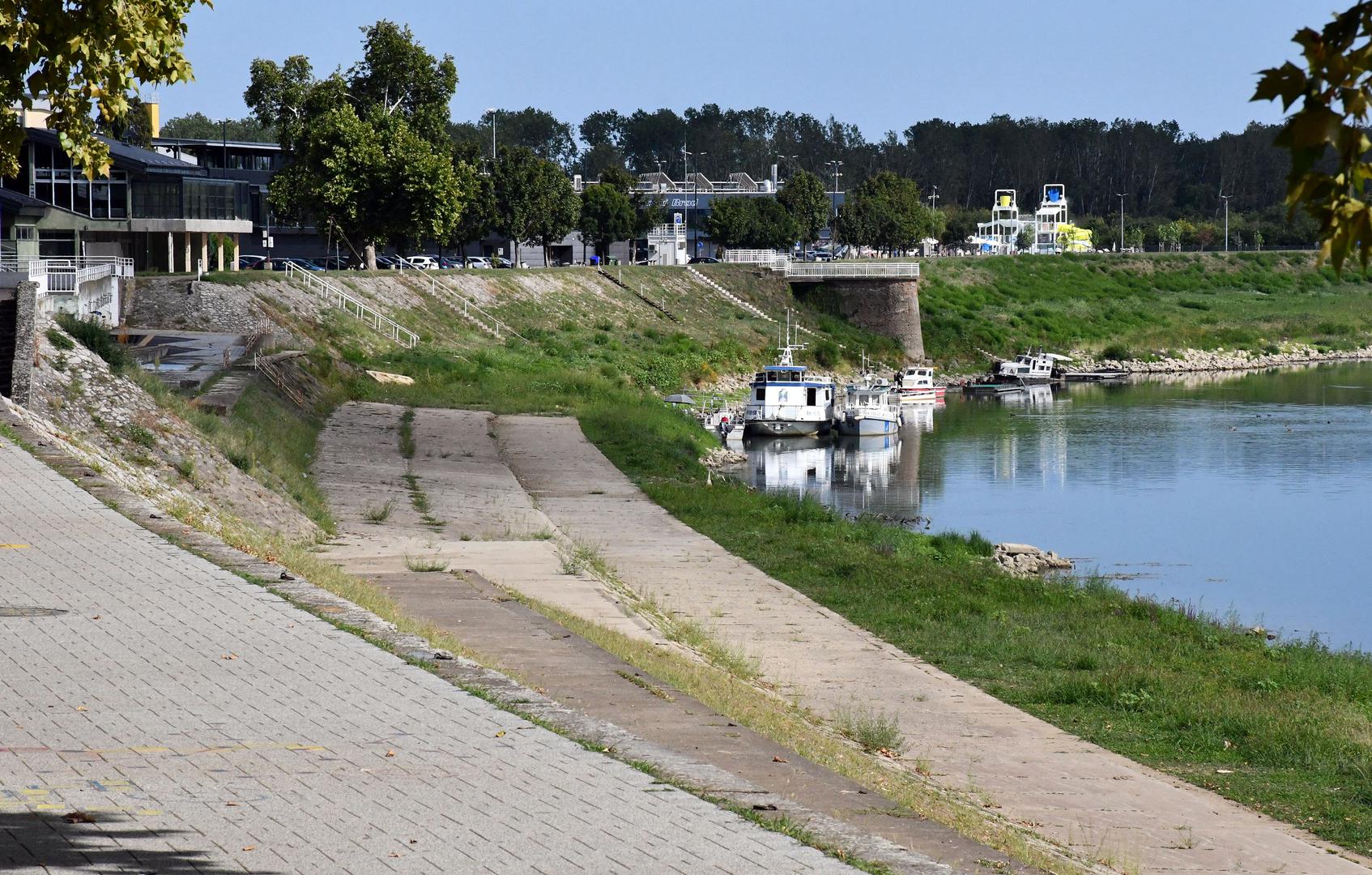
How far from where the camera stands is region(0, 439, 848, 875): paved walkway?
808cm

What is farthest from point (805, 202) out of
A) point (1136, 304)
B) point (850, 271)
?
point (850, 271)

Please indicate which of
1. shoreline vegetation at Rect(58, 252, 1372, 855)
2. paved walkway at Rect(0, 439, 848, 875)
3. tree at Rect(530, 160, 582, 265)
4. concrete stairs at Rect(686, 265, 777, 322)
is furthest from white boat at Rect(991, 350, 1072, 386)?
paved walkway at Rect(0, 439, 848, 875)

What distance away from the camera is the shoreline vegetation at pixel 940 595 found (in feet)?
52.6

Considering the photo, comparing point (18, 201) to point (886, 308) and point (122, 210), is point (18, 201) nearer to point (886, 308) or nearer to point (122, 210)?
point (122, 210)

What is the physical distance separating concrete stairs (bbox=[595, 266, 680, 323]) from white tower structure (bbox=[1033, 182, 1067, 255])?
5744 centimetres

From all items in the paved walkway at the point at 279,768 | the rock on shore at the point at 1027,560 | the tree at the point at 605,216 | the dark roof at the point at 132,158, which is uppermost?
the tree at the point at 605,216

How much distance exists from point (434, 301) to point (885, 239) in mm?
63004

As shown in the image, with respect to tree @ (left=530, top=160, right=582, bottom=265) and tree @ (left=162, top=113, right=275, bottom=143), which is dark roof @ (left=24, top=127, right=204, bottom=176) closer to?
tree @ (left=530, top=160, right=582, bottom=265)

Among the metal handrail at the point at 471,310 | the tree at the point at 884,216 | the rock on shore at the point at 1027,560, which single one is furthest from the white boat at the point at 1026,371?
the rock on shore at the point at 1027,560

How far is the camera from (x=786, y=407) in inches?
2362

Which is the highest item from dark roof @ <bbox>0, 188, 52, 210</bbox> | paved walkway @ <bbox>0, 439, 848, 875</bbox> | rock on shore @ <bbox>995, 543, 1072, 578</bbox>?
dark roof @ <bbox>0, 188, 52, 210</bbox>

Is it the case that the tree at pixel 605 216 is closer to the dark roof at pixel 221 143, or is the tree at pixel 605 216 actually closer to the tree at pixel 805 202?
the tree at pixel 805 202

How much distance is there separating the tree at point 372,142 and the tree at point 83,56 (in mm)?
49836

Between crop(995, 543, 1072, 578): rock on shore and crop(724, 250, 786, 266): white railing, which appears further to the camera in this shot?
crop(724, 250, 786, 266): white railing
